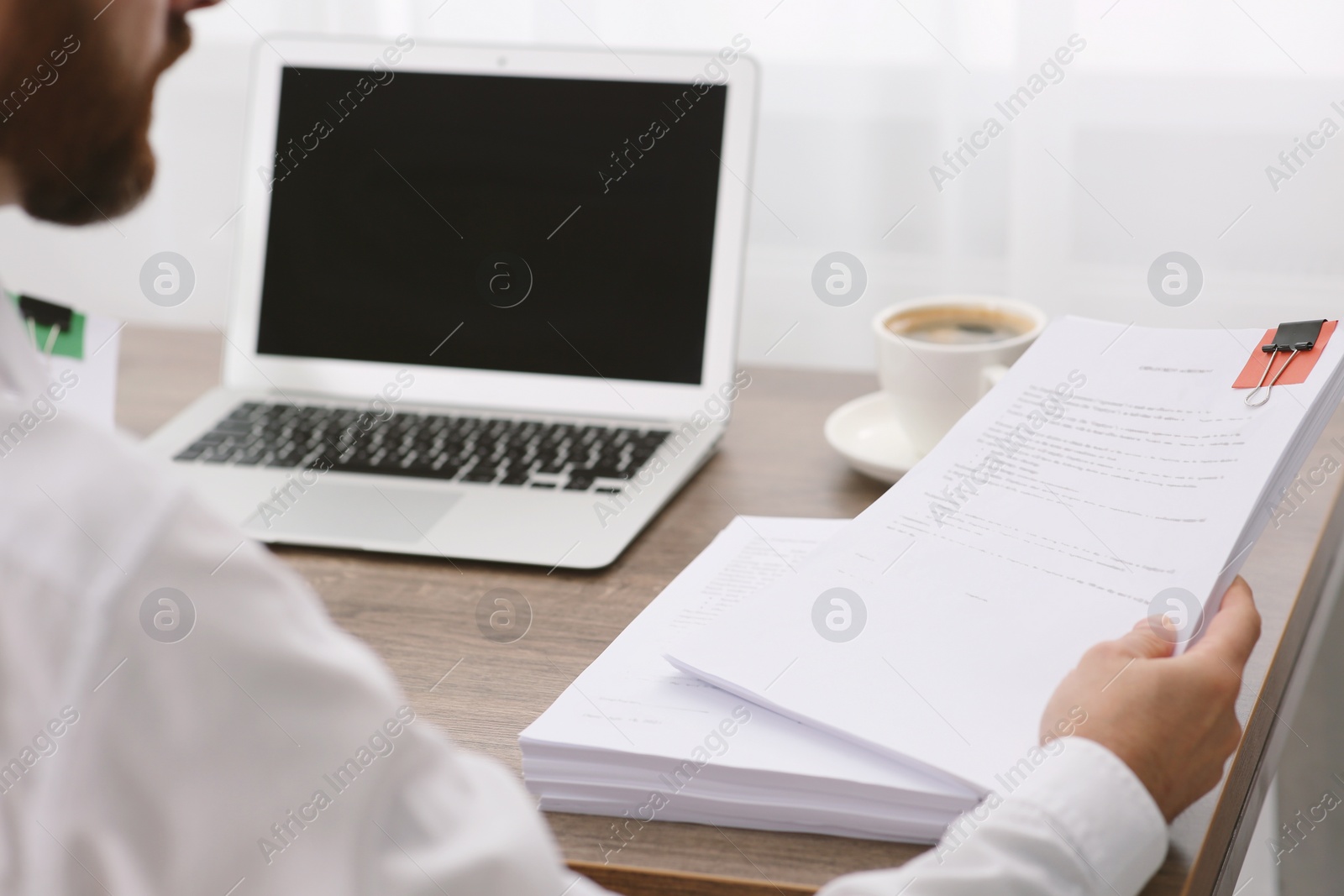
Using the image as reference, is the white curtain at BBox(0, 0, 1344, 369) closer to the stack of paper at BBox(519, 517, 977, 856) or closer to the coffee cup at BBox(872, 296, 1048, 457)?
the coffee cup at BBox(872, 296, 1048, 457)

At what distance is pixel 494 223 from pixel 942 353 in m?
0.40

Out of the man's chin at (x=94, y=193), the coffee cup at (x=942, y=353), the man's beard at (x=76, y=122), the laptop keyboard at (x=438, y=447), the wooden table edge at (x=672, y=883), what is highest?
the man's beard at (x=76, y=122)

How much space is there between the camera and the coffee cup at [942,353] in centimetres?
83

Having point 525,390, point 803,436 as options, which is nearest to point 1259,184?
point 803,436

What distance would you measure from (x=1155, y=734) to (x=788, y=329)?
1172mm

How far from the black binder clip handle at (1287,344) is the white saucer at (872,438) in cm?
25

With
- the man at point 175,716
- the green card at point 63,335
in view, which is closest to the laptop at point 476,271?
the green card at point 63,335

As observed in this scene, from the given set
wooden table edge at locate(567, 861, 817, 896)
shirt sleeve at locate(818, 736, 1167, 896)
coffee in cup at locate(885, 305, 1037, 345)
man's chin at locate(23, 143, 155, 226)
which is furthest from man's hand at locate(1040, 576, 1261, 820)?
man's chin at locate(23, 143, 155, 226)

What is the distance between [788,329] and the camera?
5.32ft

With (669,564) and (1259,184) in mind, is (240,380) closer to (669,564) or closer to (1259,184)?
(669,564)

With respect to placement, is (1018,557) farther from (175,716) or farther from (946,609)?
(175,716)

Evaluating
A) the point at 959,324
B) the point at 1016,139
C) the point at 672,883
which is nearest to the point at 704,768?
the point at 672,883

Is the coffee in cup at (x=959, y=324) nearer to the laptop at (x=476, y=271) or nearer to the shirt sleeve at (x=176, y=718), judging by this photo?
the laptop at (x=476, y=271)

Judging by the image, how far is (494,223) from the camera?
0.98m
